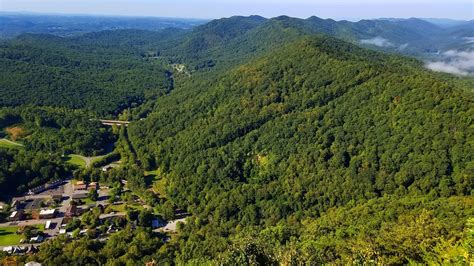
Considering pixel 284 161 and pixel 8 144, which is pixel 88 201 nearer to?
pixel 284 161

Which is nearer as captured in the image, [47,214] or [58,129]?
[47,214]

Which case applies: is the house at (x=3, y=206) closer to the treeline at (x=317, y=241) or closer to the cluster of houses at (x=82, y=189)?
the cluster of houses at (x=82, y=189)

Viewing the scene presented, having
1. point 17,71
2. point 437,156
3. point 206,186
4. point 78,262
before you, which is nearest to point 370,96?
point 437,156

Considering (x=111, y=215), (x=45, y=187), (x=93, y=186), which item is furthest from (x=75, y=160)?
(x=111, y=215)

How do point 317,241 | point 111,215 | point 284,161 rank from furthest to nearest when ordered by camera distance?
point 284,161, point 111,215, point 317,241

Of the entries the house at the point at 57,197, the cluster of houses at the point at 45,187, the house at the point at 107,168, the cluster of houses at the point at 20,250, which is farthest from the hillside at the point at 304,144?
the cluster of houses at the point at 20,250

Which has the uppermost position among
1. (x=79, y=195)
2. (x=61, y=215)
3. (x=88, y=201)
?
(x=79, y=195)

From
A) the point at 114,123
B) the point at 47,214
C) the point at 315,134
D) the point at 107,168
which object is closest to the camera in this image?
the point at 47,214
